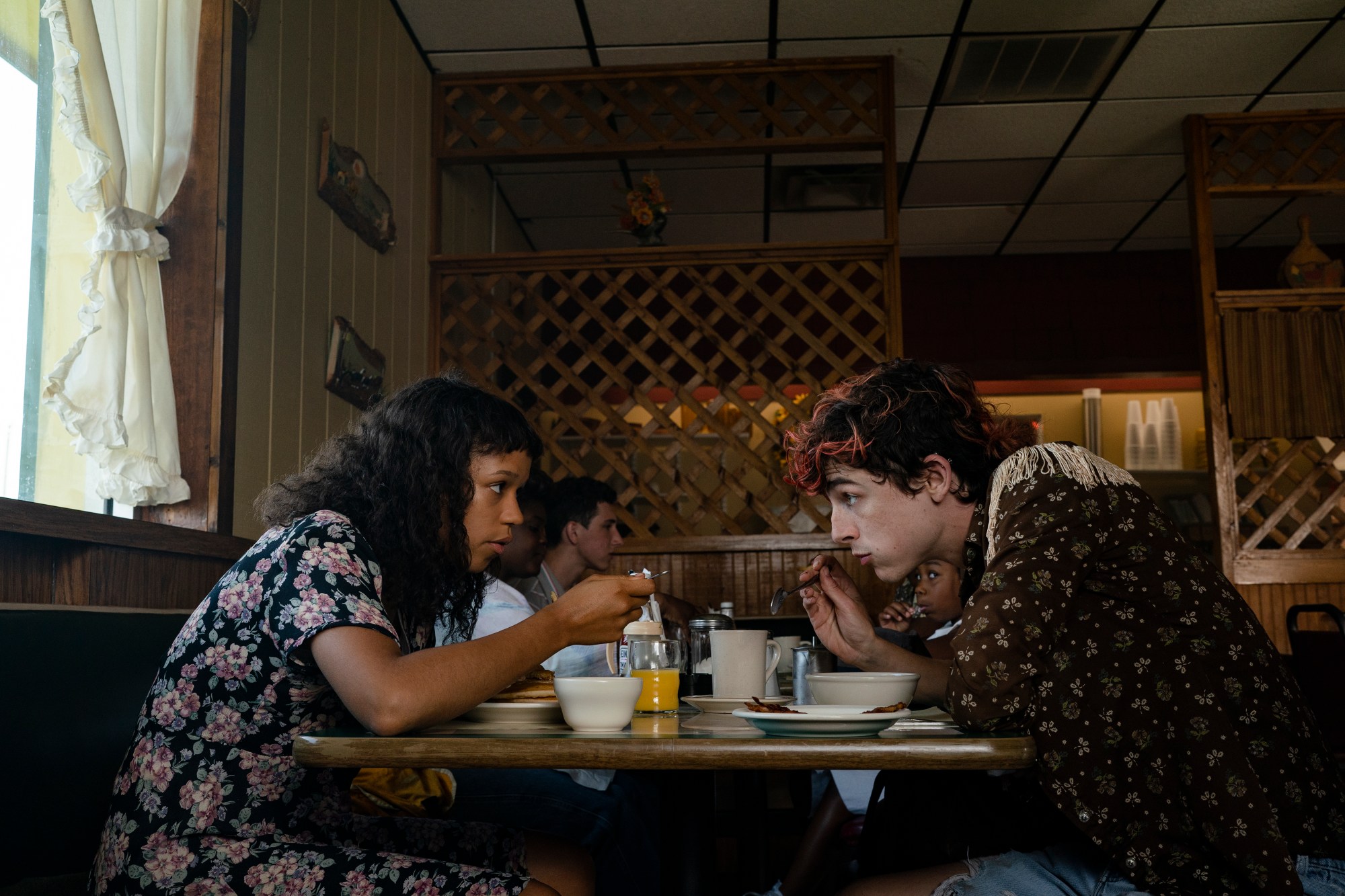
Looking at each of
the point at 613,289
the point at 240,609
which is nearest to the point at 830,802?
the point at 240,609

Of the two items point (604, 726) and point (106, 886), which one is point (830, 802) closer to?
point (604, 726)

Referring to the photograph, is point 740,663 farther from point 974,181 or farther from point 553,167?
point 974,181

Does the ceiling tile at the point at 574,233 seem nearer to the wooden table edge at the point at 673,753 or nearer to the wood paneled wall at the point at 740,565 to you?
the wood paneled wall at the point at 740,565

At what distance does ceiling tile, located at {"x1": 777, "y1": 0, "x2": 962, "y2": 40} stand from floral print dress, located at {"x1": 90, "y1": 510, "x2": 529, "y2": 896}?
8.26ft

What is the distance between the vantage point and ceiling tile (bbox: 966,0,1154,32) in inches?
121

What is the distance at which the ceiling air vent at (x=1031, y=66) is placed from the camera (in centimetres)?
326

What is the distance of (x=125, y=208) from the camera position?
1.69 metres

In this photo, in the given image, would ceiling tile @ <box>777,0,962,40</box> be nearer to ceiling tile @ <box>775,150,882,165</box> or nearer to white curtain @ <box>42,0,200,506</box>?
ceiling tile @ <box>775,150,882,165</box>

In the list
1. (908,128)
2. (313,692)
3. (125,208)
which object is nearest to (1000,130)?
(908,128)

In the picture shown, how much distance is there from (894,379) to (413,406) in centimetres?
53

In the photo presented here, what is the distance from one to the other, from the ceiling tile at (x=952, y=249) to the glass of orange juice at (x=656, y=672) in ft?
13.6

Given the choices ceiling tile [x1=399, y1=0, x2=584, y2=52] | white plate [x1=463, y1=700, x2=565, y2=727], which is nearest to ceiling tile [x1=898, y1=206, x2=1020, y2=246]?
ceiling tile [x1=399, y1=0, x2=584, y2=52]

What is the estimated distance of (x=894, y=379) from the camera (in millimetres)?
1283

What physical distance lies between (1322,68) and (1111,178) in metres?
0.91
